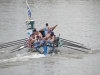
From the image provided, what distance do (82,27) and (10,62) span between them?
55.1ft

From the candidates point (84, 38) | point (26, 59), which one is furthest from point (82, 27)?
point (26, 59)

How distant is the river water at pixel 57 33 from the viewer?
2538cm

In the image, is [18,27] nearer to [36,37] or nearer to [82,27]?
[82,27]

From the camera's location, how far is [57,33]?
126ft

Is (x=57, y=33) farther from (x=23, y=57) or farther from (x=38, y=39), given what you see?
(x=23, y=57)

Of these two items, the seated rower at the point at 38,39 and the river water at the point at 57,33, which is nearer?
the river water at the point at 57,33

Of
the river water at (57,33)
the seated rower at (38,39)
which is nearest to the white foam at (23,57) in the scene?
the river water at (57,33)

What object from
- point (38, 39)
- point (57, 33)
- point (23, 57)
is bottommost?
point (23, 57)

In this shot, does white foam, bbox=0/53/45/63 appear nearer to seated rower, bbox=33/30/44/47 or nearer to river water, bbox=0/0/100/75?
river water, bbox=0/0/100/75

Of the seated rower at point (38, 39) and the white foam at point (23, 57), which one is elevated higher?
the seated rower at point (38, 39)

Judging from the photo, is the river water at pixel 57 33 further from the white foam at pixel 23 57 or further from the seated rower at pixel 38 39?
the seated rower at pixel 38 39

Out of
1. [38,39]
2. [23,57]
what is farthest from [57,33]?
[23,57]

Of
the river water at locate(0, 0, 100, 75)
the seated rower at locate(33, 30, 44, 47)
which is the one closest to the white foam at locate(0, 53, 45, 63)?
the river water at locate(0, 0, 100, 75)

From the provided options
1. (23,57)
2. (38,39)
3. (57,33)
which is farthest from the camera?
(57,33)
